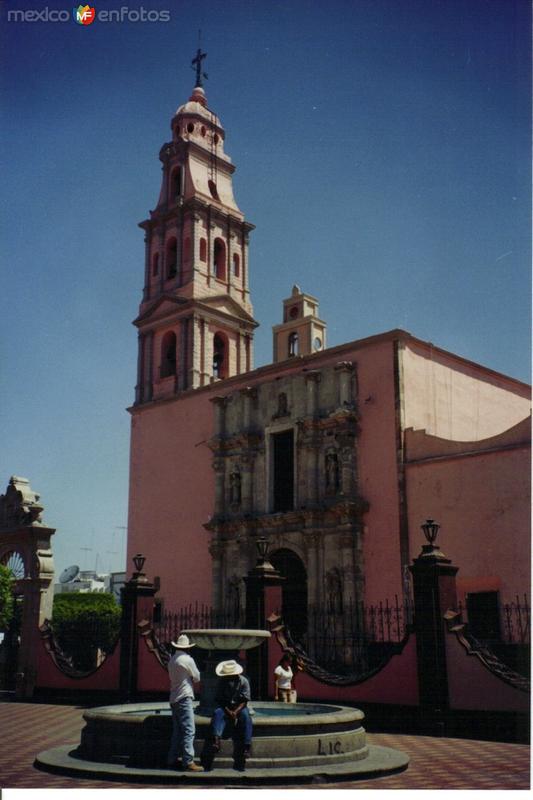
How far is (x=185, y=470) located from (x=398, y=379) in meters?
8.43

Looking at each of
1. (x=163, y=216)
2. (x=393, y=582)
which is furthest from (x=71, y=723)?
(x=163, y=216)

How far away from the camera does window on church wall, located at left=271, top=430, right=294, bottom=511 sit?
25000 mm

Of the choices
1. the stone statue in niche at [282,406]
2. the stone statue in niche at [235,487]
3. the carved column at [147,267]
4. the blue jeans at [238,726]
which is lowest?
the blue jeans at [238,726]

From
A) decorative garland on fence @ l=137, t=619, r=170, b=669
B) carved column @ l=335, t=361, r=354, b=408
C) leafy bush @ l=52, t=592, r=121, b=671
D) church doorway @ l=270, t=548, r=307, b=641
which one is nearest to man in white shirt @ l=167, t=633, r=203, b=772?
decorative garland on fence @ l=137, t=619, r=170, b=669

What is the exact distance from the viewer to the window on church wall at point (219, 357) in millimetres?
30500

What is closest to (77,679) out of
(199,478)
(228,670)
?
(199,478)

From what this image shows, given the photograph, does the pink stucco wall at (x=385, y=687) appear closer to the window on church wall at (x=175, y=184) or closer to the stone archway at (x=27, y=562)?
the stone archway at (x=27, y=562)

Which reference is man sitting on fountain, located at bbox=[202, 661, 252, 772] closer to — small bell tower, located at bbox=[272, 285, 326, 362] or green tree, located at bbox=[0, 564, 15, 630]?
green tree, located at bbox=[0, 564, 15, 630]

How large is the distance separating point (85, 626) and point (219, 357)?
10.9m

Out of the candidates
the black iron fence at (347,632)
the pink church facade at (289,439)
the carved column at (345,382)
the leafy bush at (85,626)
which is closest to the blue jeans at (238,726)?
the leafy bush at (85,626)

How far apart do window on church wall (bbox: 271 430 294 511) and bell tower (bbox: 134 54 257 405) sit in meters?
4.60

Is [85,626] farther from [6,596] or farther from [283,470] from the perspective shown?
[283,470]

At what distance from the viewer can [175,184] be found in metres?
32.2

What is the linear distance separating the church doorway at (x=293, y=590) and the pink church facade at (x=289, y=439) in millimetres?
95
